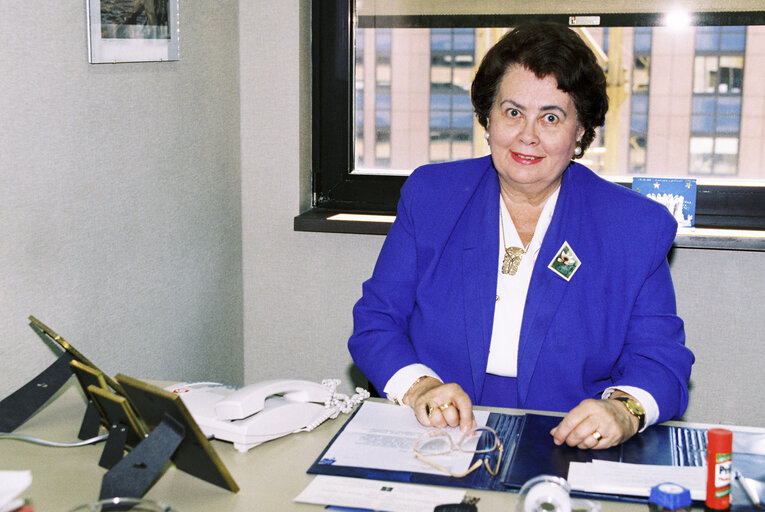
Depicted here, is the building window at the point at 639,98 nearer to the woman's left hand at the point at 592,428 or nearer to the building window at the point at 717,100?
the building window at the point at 717,100

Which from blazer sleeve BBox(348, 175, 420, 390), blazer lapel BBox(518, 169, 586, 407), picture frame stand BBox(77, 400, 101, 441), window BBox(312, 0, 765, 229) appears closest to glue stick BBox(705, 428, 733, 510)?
blazer lapel BBox(518, 169, 586, 407)

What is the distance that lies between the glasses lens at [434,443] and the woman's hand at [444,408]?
63mm

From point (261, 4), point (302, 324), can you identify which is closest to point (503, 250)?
point (302, 324)

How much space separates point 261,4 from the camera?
2713mm

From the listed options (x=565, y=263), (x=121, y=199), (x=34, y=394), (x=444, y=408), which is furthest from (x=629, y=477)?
(x=121, y=199)

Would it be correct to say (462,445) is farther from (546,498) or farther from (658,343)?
(658,343)

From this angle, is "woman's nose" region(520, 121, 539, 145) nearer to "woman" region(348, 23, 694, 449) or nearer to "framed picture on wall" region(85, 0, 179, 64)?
"woman" region(348, 23, 694, 449)

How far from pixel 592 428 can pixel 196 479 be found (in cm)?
67

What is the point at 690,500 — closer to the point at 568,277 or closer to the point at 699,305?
the point at 568,277

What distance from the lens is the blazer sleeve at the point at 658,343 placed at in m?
1.65

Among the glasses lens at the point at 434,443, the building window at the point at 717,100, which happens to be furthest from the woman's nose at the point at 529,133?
the building window at the point at 717,100

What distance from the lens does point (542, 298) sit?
1.78 metres

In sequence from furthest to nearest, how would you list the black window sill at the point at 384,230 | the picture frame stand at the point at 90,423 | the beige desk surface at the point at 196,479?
the black window sill at the point at 384,230 < the picture frame stand at the point at 90,423 < the beige desk surface at the point at 196,479

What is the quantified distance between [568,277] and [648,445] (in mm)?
443
